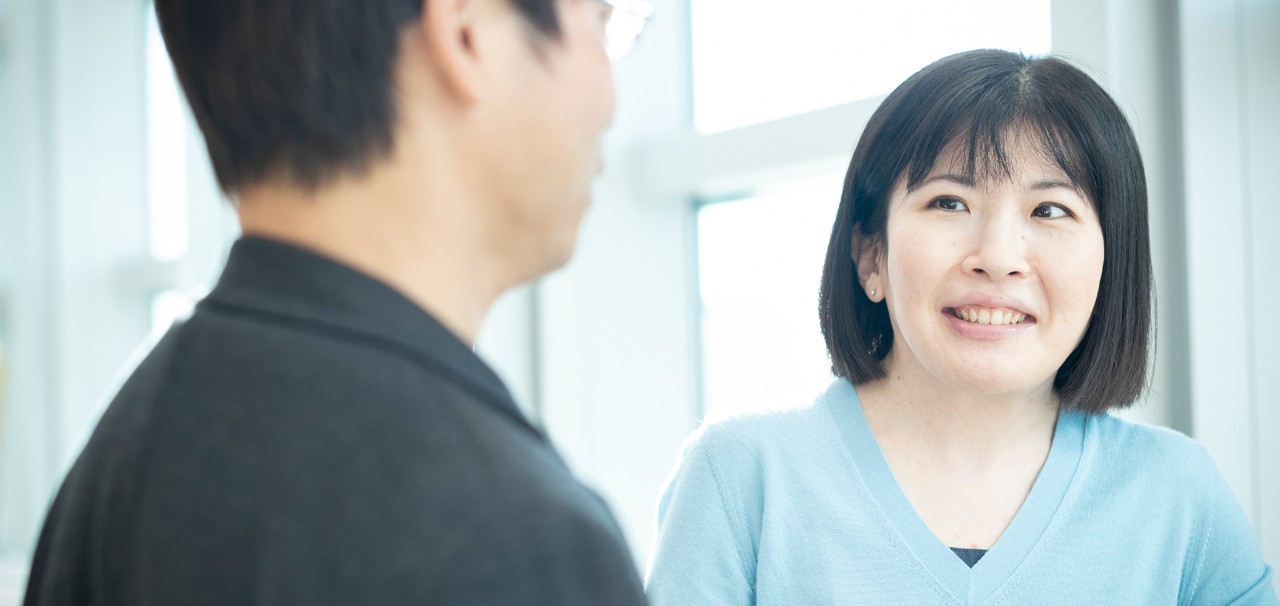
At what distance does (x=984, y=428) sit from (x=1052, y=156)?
0.32 meters

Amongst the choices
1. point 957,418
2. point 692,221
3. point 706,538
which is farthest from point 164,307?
point 957,418

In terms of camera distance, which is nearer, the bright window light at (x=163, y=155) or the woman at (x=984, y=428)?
the woman at (x=984, y=428)

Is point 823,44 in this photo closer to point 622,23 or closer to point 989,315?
point 989,315

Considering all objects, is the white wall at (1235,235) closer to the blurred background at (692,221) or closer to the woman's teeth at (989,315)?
the blurred background at (692,221)

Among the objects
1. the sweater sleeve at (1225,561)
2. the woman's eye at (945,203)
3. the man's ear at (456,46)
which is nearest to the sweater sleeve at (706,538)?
the woman's eye at (945,203)

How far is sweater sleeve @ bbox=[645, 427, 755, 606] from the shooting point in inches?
47.0

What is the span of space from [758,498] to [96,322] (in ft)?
9.26

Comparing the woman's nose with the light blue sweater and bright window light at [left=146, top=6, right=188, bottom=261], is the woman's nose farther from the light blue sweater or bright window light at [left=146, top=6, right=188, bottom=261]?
bright window light at [left=146, top=6, right=188, bottom=261]

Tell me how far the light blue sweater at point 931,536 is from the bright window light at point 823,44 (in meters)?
0.51

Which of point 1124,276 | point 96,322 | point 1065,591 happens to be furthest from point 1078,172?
point 96,322

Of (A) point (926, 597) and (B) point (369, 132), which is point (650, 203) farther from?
(B) point (369, 132)

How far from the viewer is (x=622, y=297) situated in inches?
73.3

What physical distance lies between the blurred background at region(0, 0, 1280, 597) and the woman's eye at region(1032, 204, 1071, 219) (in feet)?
0.45

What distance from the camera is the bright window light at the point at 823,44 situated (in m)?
1.44
